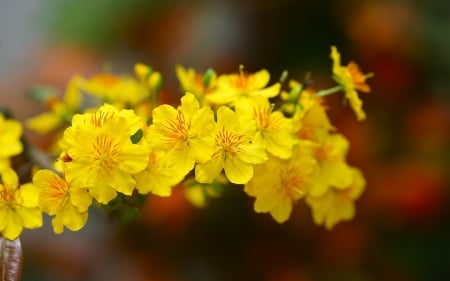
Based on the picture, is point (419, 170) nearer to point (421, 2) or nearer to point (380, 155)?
point (380, 155)

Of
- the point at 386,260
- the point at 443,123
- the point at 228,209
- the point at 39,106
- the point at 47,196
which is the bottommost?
the point at 47,196

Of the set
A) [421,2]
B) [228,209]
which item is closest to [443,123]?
[421,2]

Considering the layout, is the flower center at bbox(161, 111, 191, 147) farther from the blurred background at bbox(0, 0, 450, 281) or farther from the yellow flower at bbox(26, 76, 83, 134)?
the blurred background at bbox(0, 0, 450, 281)

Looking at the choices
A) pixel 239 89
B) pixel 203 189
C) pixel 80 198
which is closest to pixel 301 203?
pixel 203 189

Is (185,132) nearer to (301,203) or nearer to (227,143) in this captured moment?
(227,143)

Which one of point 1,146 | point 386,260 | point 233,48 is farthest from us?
point 233,48

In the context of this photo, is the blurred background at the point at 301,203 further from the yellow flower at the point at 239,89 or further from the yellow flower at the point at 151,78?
the yellow flower at the point at 239,89

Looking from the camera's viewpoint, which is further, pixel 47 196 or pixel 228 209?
pixel 228 209
